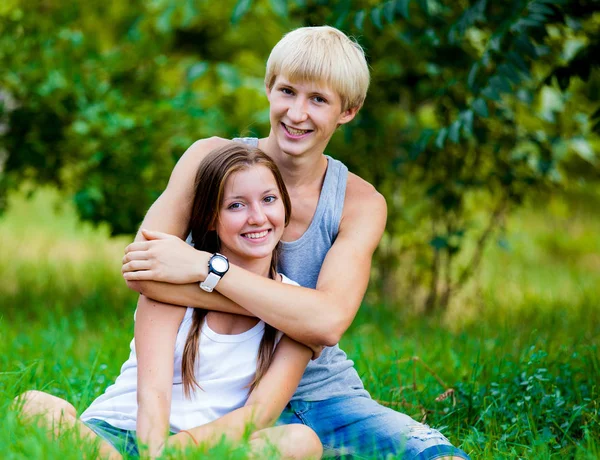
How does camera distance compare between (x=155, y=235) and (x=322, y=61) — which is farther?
(x=322, y=61)

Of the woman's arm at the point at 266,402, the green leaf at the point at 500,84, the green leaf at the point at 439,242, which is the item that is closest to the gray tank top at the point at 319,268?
the woman's arm at the point at 266,402

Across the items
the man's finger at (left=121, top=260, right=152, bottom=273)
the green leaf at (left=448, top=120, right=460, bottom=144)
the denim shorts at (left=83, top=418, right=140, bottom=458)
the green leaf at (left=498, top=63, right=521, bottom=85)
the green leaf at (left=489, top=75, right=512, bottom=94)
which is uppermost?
the green leaf at (left=498, top=63, right=521, bottom=85)

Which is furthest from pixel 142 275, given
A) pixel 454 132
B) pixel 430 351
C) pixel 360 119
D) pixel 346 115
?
pixel 360 119

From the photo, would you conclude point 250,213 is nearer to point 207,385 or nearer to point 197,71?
point 207,385

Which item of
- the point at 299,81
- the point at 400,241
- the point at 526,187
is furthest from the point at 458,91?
the point at 299,81

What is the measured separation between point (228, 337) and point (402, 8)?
66.5 inches

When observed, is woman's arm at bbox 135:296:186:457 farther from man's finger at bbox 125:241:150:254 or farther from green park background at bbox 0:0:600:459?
green park background at bbox 0:0:600:459

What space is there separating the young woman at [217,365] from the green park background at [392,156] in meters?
0.58

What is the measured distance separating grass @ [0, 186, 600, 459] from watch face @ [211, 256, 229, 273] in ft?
1.89

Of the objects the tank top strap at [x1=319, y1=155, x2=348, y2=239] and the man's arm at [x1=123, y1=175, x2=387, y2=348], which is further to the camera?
the tank top strap at [x1=319, y1=155, x2=348, y2=239]

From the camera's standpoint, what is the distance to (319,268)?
119 inches

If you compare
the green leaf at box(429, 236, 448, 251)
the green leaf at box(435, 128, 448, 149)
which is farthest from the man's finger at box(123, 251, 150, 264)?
the green leaf at box(429, 236, 448, 251)

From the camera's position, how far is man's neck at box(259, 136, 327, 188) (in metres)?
3.08

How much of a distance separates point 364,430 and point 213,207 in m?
0.87
